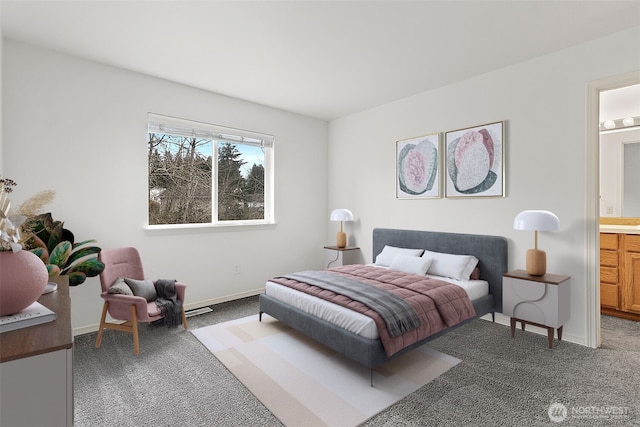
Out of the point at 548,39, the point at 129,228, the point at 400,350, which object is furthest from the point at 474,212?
the point at 129,228

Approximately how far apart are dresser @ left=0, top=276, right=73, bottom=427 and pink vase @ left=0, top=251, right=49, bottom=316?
0.55 feet

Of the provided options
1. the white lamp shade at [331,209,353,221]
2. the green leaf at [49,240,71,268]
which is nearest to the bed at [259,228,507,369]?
the white lamp shade at [331,209,353,221]

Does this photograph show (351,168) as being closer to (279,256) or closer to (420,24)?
(279,256)

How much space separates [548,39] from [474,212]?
181 cm

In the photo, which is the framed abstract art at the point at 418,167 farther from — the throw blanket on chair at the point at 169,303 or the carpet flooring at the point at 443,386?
the throw blanket on chair at the point at 169,303

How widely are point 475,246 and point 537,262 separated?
691 mm

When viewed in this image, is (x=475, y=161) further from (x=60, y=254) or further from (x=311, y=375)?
(x=60, y=254)

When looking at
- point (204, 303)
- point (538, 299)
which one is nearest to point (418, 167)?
point (538, 299)

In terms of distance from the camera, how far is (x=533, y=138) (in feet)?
11.0

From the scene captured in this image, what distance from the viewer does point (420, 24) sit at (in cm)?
267

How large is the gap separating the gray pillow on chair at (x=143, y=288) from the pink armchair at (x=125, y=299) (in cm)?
8

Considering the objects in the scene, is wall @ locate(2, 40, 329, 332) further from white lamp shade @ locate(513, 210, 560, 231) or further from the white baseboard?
white lamp shade @ locate(513, 210, 560, 231)

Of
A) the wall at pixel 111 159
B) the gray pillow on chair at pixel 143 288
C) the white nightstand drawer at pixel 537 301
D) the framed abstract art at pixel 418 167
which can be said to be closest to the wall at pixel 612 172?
the white nightstand drawer at pixel 537 301

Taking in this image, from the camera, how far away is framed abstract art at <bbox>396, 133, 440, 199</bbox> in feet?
13.6
